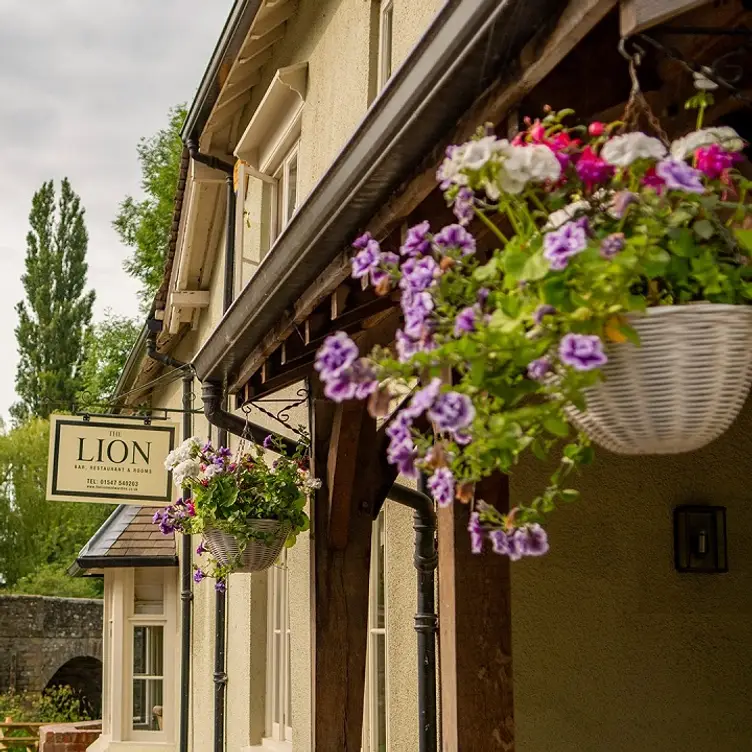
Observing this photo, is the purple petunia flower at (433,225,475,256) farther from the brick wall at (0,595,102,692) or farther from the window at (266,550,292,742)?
the brick wall at (0,595,102,692)

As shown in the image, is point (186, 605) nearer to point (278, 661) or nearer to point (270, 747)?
point (278, 661)

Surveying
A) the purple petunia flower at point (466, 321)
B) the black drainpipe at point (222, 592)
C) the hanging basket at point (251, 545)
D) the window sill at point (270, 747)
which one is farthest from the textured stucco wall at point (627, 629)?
the black drainpipe at point (222, 592)

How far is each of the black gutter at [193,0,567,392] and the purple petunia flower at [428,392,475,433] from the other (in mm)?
912

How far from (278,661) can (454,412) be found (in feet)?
23.2

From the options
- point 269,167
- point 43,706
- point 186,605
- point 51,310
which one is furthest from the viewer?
point 51,310

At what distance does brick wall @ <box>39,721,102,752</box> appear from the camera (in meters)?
17.0

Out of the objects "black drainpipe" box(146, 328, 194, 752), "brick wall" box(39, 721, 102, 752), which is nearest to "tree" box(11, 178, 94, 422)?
"brick wall" box(39, 721, 102, 752)

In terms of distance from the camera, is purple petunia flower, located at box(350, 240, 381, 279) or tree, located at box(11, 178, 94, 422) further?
tree, located at box(11, 178, 94, 422)

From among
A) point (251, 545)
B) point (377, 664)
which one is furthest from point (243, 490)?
point (377, 664)

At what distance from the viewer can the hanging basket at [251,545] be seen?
5.51 meters

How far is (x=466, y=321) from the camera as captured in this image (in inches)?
82.3

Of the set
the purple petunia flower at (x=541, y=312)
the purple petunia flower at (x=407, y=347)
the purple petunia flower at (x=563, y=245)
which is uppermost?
the purple petunia flower at (x=563, y=245)

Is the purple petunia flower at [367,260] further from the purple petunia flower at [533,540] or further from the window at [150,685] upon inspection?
the window at [150,685]

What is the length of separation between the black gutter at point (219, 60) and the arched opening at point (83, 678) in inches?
848
